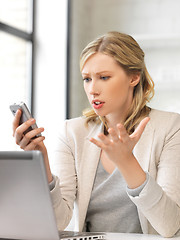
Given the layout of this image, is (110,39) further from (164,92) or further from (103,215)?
(164,92)

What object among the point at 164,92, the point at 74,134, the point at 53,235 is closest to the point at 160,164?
the point at 74,134

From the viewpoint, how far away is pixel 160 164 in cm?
171

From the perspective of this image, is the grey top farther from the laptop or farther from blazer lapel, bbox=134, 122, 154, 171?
the laptop

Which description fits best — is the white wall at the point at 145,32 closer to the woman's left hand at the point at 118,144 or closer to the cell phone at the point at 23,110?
the cell phone at the point at 23,110

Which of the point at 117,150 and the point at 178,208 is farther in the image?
the point at 178,208

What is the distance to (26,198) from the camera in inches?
39.8

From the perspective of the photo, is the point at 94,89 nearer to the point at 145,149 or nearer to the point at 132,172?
the point at 145,149

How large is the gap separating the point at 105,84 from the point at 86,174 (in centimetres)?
37

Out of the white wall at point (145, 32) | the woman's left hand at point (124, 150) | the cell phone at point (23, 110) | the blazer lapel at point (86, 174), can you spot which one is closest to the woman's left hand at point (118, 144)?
the woman's left hand at point (124, 150)

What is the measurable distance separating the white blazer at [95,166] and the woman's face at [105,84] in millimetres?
176

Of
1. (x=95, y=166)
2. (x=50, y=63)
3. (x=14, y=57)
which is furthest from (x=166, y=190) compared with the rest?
(x=50, y=63)

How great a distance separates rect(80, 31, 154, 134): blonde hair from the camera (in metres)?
1.80

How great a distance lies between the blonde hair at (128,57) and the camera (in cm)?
180

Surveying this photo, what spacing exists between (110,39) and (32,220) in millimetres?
1008
